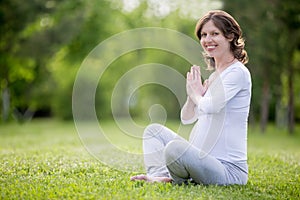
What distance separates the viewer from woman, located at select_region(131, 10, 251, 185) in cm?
446

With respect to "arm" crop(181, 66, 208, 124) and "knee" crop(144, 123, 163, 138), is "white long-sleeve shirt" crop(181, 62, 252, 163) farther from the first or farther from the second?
"knee" crop(144, 123, 163, 138)

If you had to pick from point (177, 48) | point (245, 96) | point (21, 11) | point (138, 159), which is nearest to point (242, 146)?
point (245, 96)

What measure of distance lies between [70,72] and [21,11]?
29.8 ft

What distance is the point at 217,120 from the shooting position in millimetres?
4617

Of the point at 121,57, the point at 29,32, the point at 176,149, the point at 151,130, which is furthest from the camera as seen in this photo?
the point at 121,57

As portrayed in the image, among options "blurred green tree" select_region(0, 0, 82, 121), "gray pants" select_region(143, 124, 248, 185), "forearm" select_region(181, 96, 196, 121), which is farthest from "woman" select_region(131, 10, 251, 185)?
"blurred green tree" select_region(0, 0, 82, 121)

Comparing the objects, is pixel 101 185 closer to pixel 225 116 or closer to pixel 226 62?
pixel 225 116

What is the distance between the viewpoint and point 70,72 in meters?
31.4

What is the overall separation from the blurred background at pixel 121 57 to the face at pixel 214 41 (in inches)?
568

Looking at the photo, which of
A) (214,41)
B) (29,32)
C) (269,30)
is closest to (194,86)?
(214,41)

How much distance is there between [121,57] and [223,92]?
1169 inches

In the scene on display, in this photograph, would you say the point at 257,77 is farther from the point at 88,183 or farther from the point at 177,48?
the point at 88,183

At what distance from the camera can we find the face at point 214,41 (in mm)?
4754

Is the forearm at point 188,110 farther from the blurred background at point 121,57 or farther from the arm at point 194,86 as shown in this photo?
the blurred background at point 121,57
